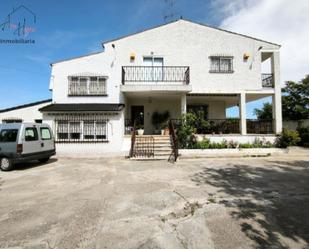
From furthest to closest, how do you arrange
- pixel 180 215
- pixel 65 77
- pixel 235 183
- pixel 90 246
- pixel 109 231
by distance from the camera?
pixel 65 77, pixel 235 183, pixel 180 215, pixel 109 231, pixel 90 246

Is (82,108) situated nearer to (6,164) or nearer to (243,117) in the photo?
(6,164)

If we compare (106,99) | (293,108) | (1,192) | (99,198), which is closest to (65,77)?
(106,99)

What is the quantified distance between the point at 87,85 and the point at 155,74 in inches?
201

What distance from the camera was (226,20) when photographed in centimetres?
1730

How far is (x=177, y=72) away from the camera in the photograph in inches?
605

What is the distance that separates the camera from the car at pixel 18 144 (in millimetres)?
9295

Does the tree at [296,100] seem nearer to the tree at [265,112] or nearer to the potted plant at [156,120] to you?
the tree at [265,112]

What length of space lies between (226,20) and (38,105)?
1730cm

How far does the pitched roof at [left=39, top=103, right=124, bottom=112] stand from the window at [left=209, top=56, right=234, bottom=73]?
7777 mm

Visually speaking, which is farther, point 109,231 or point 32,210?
point 32,210

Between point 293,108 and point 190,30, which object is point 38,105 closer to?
point 190,30

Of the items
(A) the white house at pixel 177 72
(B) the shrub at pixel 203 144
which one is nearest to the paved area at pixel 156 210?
(B) the shrub at pixel 203 144

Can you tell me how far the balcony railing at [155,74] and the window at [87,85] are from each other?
73.3 inches

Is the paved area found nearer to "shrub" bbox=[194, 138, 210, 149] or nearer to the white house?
"shrub" bbox=[194, 138, 210, 149]
